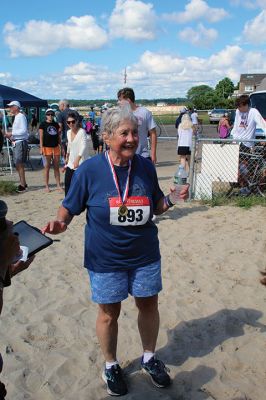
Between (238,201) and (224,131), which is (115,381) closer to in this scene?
(238,201)

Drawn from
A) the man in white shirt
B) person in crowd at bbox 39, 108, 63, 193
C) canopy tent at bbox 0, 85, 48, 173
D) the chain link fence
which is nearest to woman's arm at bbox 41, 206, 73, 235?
the chain link fence

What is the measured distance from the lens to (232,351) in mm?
3453

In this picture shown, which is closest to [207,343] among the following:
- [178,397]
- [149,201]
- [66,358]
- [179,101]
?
[178,397]

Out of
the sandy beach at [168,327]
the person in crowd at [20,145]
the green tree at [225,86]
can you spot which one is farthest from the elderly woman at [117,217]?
the green tree at [225,86]

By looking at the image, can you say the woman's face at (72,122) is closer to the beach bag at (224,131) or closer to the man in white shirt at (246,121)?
the man in white shirt at (246,121)

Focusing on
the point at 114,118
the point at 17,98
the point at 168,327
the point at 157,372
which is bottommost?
the point at 168,327

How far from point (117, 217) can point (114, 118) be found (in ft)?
2.05

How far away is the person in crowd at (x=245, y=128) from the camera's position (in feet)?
27.0

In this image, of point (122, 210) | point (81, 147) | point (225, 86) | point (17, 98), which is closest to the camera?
point (122, 210)

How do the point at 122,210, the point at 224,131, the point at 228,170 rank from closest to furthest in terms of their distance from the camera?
1. the point at 122,210
2. the point at 228,170
3. the point at 224,131

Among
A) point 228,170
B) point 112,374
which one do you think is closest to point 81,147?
point 228,170

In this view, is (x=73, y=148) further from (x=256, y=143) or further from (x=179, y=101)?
(x=179, y=101)

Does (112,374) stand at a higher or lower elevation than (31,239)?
lower

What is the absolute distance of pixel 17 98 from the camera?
14758 mm
